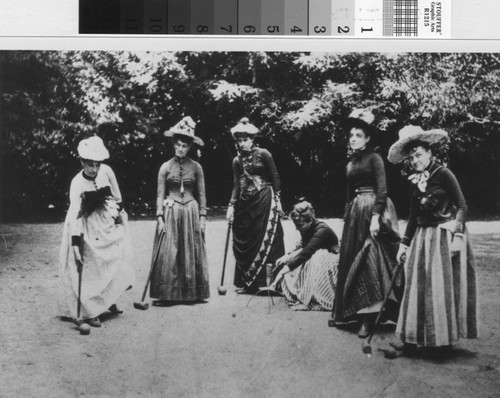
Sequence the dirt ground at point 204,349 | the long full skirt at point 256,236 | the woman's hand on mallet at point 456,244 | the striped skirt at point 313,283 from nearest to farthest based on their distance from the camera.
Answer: the dirt ground at point 204,349
the woman's hand on mallet at point 456,244
the striped skirt at point 313,283
the long full skirt at point 256,236

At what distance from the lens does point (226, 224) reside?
397cm

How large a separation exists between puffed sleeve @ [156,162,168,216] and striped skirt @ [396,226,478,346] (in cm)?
161

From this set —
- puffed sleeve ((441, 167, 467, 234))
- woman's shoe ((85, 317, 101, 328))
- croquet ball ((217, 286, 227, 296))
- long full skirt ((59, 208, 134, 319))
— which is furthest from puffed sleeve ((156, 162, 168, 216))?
puffed sleeve ((441, 167, 467, 234))

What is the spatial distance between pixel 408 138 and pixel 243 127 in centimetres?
106

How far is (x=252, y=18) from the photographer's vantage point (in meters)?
3.88

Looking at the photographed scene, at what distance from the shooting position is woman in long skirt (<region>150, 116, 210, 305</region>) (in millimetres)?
3941

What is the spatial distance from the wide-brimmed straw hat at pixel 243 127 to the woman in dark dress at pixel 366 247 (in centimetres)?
70

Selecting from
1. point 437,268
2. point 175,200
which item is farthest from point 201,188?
point 437,268

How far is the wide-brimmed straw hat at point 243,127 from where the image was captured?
3.94 m

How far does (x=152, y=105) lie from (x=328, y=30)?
49.2 inches

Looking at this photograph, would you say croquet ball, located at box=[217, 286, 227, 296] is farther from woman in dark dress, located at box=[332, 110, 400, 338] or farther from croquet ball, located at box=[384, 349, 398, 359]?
croquet ball, located at box=[384, 349, 398, 359]

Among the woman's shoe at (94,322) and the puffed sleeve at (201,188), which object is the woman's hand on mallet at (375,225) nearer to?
the puffed sleeve at (201,188)

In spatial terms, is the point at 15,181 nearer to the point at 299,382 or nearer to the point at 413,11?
the point at 299,382

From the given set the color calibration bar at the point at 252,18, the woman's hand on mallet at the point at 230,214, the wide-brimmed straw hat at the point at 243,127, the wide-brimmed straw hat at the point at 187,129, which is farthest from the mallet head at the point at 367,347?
the color calibration bar at the point at 252,18
